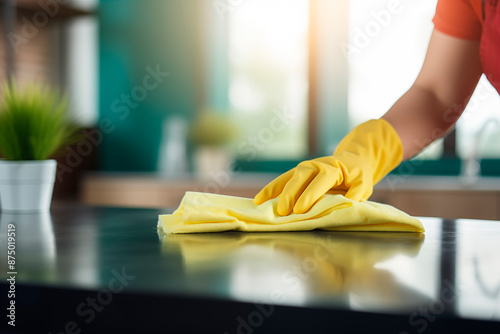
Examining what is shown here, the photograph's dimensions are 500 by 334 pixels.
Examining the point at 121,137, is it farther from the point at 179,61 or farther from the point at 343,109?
the point at 343,109

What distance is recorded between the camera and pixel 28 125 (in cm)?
116

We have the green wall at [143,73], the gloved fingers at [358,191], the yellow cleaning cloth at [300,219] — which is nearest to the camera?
the yellow cleaning cloth at [300,219]

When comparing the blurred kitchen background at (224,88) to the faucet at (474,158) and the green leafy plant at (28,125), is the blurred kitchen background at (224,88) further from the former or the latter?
the green leafy plant at (28,125)

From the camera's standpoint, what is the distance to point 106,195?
331cm

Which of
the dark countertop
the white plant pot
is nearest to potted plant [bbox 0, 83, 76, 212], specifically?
the white plant pot

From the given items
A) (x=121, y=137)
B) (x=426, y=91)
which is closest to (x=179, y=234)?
(x=426, y=91)

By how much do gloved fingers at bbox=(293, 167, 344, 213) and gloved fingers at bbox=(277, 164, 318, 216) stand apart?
0.05 feet

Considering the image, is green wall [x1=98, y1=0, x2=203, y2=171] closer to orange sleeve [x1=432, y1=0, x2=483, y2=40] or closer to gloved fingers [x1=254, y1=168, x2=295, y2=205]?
orange sleeve [x1=432, y1=0, x2=483, y2=40]

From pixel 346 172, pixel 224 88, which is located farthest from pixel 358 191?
pixel 224 88

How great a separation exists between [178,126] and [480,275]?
3150 millimetres

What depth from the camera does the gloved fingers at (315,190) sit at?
32.3 inches

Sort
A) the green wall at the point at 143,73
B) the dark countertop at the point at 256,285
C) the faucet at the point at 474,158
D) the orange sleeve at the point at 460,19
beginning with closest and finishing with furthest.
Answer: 1. the dark countertop at the point at 256,285
2. the orange sleeve at the point at 460,19
3. the faucet at the point at 474,158
4. the green wall at the point at 143,73

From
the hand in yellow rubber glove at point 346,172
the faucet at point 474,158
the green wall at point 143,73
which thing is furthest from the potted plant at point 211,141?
the hand in yellow rubber glove at point 346,172

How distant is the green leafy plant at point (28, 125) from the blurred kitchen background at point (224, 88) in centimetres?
169
